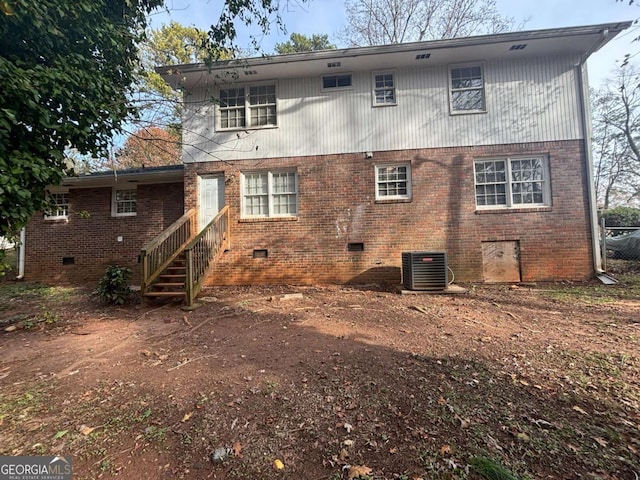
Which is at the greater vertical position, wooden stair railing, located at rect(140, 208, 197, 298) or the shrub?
the shrub

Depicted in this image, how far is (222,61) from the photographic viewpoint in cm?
858

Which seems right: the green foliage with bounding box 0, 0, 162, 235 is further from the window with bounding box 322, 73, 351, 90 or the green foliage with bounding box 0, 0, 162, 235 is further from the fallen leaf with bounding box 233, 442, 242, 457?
the window with bounding box 322, 73, 351, 90

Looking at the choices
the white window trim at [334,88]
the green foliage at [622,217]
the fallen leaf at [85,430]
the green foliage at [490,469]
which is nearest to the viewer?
the green foliage at [490,469]

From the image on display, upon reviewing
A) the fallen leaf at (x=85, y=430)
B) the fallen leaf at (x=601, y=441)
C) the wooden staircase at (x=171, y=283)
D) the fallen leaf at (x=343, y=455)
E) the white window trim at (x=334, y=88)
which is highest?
the white window trim at (x=334, y=88)

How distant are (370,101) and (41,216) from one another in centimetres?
1266

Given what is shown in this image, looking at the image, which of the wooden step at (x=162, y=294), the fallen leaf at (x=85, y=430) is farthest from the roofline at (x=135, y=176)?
the fallen leaf at (x=85, y=430)

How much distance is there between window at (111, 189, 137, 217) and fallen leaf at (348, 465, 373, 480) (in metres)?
12.0

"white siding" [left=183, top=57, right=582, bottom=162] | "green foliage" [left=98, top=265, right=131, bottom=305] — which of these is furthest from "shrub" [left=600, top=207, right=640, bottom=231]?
"green foliage" [left=98, top=265, right=131, bottom=305]

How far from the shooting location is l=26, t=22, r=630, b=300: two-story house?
27.6 ft

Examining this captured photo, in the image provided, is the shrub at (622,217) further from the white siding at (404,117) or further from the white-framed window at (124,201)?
the white-framed window at (124,201)

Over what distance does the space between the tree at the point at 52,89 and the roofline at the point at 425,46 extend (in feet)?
10.5

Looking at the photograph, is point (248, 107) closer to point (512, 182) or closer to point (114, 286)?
point (114, 286)

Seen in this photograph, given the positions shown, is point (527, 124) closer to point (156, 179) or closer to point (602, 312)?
A: point (602, 312)

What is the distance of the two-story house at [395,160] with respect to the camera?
27.6ft
